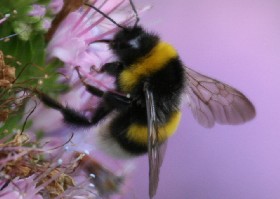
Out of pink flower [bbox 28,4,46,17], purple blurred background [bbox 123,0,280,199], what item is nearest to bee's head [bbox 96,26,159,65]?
pink flower [bbox 28,4,46,17]

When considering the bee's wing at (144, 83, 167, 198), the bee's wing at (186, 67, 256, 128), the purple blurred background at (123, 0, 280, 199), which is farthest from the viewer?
the purple blurred background at (123, 0, 280, 199)

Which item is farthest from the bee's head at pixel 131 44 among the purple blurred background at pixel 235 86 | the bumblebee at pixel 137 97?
the purple blurred background at pixel 235 86

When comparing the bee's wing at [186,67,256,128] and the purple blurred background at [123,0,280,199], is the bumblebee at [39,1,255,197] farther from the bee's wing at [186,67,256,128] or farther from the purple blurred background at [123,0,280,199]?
the purple blurred background at [123,0,280,199]

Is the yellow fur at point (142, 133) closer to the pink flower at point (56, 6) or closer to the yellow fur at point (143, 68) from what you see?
the yellow fur at point (143, 68)

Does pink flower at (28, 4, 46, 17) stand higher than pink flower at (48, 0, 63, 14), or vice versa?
pink flower at (48, 0, 63, 14)

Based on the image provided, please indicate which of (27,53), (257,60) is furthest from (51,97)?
(257,60)

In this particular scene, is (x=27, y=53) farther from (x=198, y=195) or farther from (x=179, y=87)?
(x=198, y=195)
